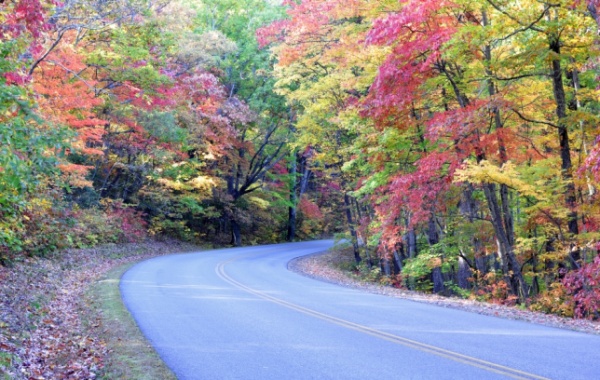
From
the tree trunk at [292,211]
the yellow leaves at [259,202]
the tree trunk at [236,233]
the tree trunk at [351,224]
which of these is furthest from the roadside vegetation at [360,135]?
the tree trunk at [292,211]

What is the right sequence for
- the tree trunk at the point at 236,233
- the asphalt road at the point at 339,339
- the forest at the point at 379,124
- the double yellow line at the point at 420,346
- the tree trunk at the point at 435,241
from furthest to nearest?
the tree trunk at the point at 236,233
the tree trunk at the point at 435,241
the forest at the point at 379,124
the asphalt road at the point at 339,339
the double yellow line at the point at 420,346

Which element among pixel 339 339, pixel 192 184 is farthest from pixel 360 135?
pixel 192 184

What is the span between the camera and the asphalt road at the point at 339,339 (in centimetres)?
600

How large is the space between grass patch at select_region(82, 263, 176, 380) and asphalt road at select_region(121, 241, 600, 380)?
7.8 inches

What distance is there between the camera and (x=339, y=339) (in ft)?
25.2

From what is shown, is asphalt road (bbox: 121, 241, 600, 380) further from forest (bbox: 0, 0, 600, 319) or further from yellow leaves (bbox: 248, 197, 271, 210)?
yellow leaves (bbox: 248, 197, 271, 210)

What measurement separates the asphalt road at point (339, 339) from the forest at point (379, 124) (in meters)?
2.99

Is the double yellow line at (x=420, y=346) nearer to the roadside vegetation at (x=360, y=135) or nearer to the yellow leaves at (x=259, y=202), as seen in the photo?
the roadside vegetation at (x=360, y=135)

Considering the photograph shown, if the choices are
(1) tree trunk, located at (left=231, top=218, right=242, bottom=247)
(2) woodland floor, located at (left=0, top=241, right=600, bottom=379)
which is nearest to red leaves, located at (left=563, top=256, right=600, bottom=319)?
(2) woodland floor, located at (left=0, top=241, right=600, bottom=379)

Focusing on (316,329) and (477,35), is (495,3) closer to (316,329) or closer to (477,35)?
(477,35)

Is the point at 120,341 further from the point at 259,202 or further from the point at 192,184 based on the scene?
the point at 259,202

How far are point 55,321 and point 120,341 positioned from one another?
2731mm

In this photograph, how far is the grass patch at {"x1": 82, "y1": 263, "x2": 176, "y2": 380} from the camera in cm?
612

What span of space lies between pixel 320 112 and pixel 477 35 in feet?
35.0
